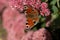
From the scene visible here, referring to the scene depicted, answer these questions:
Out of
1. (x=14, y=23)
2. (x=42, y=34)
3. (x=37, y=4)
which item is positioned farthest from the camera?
(x=14, y=23)

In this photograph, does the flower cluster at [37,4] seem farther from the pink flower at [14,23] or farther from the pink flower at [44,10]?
the pink flower at [14,23]

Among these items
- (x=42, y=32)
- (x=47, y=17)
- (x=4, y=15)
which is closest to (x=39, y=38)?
(x=42, y=32)

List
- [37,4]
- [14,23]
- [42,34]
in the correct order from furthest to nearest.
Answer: [14,23] < [42,34] < [37,4]

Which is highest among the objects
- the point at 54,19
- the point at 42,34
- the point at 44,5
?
the point at 44,5

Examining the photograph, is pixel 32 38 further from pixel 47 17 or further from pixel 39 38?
pixel 47 17

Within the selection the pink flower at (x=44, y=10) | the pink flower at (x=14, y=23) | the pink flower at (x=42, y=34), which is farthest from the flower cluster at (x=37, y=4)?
the pink flower at (x=14, y=23)

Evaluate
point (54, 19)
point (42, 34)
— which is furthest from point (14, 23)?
point (54, 19)

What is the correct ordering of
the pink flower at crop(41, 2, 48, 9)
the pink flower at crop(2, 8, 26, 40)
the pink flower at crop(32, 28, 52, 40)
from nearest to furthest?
1. the pink flower at crop(41, 2, 48, 9)
2. the pink flower at crop(32, 28, 52, 40)
3. the pink flower at crop(2, 8, 26, 40)

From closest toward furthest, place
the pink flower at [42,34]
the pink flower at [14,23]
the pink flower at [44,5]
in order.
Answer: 1. the pink flower at [44,5]
2. the pink flower at [42,34]
3. the pink flower at [14,23]

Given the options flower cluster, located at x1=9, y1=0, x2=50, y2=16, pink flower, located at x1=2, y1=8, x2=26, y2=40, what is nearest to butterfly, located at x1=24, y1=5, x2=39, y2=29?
flower cluster, located at x1=9, y1=0, x2=50, y2=16

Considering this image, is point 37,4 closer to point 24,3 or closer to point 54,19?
point 24,3

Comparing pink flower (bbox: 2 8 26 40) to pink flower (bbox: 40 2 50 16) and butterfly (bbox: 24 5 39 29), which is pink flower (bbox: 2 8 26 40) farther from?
pink flower (bbox: 40 2 50 16)
